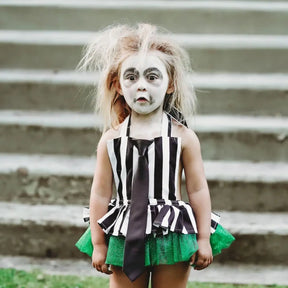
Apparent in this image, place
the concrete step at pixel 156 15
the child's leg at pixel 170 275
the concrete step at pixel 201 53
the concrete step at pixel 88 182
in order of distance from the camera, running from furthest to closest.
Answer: the concrete step at pixel 156 15
the concrete step at pixel 201 53
the concrete step at pixel 88 182
the child's leg at pixel 170 275

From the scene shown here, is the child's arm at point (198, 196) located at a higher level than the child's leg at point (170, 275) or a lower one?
higher

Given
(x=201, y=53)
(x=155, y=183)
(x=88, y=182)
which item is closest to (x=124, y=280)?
(x=155, y=183)

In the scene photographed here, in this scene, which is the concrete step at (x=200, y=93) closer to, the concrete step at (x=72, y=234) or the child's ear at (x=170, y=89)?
the concrete step at (x=72, y=234)

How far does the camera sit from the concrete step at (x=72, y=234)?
2.79 metres

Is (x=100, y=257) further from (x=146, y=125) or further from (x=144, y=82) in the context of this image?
(x=144, y=82)

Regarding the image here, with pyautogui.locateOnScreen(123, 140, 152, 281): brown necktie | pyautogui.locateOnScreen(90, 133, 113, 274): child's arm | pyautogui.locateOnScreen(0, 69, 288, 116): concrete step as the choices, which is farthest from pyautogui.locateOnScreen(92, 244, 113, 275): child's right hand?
pyautogui.locateOnScreen(0, 69, 288, 116): concrete step

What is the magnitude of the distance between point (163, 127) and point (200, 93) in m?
1.81

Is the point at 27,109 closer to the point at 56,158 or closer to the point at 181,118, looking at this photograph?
the point at 56,158

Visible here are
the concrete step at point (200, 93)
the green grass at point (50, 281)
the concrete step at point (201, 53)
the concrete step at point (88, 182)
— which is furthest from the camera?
the concrete step at point (201, 53)

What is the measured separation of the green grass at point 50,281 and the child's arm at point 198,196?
0.82m

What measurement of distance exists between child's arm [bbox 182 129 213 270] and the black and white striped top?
34 mm

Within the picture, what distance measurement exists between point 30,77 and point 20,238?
1.29 m

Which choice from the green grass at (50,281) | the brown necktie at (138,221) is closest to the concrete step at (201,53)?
the green grass at (50,281)

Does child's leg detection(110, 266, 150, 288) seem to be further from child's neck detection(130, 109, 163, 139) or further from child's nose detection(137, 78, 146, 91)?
child's nose detection(137, 78, 146, 91)
